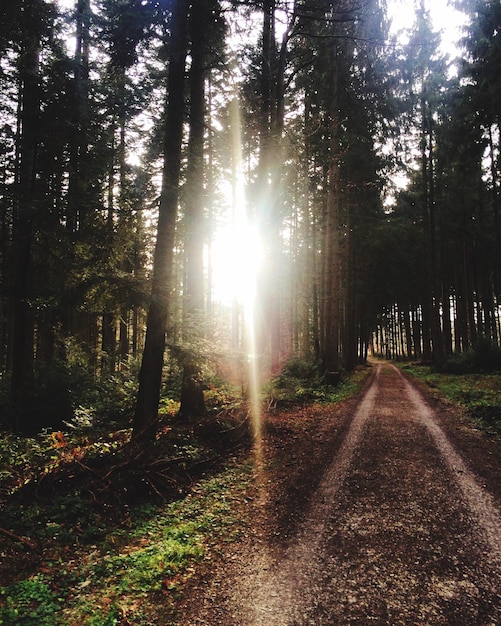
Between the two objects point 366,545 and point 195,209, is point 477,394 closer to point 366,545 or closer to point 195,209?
point 366,545

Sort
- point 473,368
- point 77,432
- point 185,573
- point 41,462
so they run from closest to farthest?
1. point 185,573
2. point 41,462
3. point 77,432
4. point 473,368

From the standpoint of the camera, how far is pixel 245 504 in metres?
5.81

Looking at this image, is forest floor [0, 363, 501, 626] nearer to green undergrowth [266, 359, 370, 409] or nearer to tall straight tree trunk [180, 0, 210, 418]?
tall straight tree trunk [180, 0, 210, 418]

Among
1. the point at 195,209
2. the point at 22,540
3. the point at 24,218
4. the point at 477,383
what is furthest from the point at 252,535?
the point at 477,383

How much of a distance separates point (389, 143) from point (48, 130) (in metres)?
17.5

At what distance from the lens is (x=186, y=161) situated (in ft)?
33.2

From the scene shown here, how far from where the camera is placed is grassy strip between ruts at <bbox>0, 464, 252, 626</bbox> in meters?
3.35

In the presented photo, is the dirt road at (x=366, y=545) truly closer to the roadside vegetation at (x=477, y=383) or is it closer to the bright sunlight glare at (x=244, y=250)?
the roadside vegetation at (x=477, y=383)

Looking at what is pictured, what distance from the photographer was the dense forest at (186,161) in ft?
26.4

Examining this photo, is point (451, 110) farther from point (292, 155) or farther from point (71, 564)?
point (71, 564)

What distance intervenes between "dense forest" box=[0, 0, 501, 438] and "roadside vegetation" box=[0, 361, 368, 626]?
1.37 meters

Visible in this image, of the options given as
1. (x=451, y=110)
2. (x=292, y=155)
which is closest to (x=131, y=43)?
(x=292, y=155)

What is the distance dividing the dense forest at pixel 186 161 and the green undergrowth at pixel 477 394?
340 centimetres

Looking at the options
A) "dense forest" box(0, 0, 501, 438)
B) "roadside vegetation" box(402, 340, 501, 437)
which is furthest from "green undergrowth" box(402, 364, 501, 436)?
"dense forest" box(0, 0, 501, 438)
